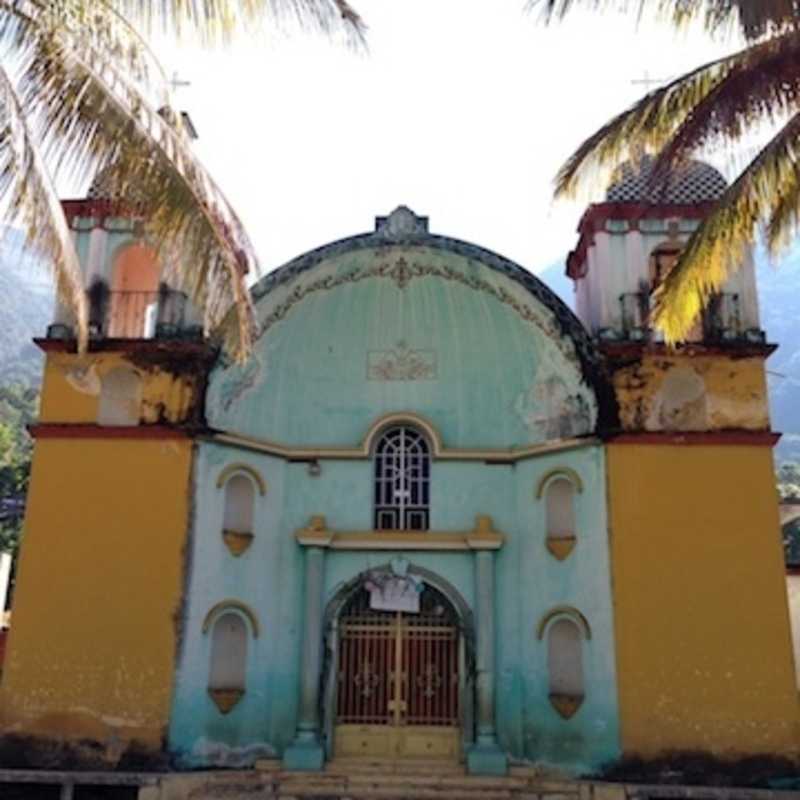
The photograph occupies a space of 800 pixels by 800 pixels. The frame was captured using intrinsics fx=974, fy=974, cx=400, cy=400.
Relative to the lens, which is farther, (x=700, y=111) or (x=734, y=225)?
(x=734, y=225)

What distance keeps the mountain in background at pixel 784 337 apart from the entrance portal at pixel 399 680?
65.0m

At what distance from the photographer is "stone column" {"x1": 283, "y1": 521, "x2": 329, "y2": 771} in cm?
1438

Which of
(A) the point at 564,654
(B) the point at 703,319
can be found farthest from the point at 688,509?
(B) the point at 703,319

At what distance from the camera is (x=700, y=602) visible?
14.0 metres

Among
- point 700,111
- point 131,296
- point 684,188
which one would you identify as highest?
point 684,188

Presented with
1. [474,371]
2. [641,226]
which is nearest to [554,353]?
[474,371]

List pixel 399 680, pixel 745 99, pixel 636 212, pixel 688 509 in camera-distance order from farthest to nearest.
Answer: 1. pixel 636 212
2. pixel 399 680
3. pixel 688 509
4. pixel 745 99

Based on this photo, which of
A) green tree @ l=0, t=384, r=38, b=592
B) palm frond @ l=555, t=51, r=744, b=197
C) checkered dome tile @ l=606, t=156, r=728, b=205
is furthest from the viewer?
green tree @ l=0, t=384, r=38, b=592

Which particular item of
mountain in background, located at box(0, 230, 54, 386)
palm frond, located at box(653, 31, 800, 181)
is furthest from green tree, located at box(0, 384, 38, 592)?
mountain in background, located at box(0, 230, 54, 386)

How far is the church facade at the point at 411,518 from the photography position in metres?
13.9

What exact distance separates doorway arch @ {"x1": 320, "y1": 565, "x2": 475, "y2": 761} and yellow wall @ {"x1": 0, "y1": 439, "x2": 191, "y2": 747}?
273 cm

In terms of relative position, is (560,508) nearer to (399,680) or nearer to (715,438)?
(715,438)

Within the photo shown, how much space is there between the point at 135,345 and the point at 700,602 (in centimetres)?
931

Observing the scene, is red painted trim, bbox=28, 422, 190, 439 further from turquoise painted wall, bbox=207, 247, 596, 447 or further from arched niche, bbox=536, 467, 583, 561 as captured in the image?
arched niche, bbox=536, 467, 583, 561
